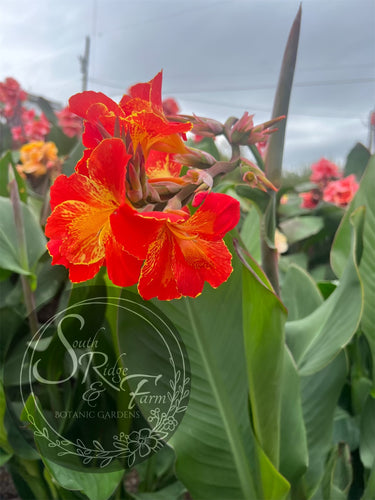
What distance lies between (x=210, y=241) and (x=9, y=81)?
5.62ft

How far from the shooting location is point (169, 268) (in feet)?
0.90

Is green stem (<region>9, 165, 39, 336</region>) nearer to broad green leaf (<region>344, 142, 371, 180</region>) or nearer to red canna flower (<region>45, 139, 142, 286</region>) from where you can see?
red canna flower (<region>45, 139, 142, 286</region>)

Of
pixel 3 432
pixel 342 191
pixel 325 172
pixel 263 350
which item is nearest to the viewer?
pixel 263 350

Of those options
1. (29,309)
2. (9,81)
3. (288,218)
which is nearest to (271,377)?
(29,309)

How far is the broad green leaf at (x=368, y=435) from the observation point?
61 centimetres

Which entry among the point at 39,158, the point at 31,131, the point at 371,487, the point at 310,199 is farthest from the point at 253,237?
the point at 31,131

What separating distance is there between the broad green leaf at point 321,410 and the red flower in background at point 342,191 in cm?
74

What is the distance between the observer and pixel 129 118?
273 millimetres

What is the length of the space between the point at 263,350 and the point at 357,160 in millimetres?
998

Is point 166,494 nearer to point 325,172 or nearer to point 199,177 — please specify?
point 199,177

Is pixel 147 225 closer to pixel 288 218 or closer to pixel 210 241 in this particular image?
pixel 210 241

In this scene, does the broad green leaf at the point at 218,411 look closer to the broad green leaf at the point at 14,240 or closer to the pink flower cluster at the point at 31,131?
the broad green leaf at the point at 14,240

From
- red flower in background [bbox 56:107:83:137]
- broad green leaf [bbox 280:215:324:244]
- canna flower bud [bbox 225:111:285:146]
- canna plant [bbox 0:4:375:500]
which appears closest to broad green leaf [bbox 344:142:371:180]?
broad green leaf [bbox 280:215:324:244]

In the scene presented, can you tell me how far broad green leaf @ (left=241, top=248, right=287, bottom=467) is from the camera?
38 centimetres
